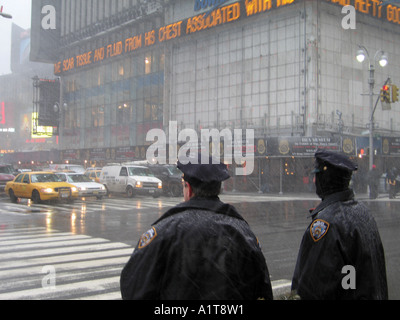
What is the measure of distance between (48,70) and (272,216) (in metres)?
130

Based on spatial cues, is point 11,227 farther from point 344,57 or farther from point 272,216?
point 344,57

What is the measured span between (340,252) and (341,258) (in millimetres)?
39

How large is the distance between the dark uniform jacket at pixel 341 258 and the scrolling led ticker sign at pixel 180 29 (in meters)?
35.5

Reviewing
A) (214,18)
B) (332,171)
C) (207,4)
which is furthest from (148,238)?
(207,4)

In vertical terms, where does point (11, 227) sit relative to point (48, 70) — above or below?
below

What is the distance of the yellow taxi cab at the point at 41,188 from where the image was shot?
65.4ft

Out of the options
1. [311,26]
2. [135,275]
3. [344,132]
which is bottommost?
[135,275]

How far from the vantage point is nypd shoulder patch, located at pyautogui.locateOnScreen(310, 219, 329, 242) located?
2.92 m

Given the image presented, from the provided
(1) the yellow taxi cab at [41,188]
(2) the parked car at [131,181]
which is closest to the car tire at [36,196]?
(1) the yellow taxi cab at [41,188]

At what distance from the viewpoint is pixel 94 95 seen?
59094 mm

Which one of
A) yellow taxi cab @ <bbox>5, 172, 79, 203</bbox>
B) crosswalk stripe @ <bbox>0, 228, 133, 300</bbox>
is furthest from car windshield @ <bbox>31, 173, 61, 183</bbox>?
crosswalk stripe @ <bbox>0, 228, 133, 300</bbox>

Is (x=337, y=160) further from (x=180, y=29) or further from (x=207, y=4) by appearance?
(x=180, y=29)
